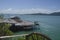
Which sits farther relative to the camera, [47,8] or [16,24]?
[16,24]

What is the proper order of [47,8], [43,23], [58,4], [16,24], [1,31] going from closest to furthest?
1. [1,31]
2. [58,4]
3. [47,8]
4. [16,24]
5. [43,23]

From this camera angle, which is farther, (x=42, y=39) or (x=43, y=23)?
(x=43, y=23)

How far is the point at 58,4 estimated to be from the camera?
697 cm

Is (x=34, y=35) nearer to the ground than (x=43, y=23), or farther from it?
farther from it

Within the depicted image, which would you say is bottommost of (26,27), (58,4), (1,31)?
(26,27)

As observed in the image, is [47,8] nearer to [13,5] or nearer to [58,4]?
[58,4]

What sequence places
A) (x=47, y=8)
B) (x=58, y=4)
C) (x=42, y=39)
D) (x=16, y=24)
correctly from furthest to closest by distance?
(x=16, y=24) < (x=47, y=8) < (x=58, y=4) < (x=42, y=39)

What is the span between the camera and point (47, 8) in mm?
8555

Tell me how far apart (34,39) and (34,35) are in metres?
0.08

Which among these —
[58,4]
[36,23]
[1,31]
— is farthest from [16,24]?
[1,31]

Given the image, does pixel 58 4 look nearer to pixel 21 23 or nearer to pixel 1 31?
pixel 21 23

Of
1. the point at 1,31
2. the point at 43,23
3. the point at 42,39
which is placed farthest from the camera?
the point at 43,23

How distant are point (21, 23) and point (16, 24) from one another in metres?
0.54

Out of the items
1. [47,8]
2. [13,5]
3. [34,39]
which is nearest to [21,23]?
[13,5]
